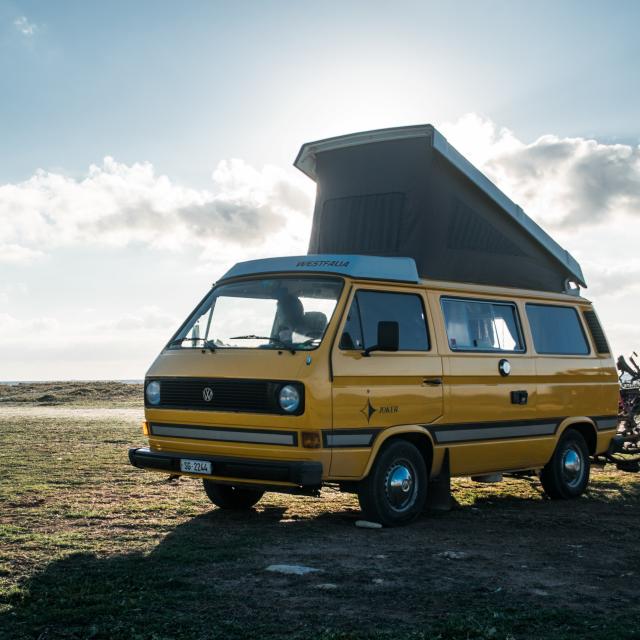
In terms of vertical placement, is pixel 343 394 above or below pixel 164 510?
above

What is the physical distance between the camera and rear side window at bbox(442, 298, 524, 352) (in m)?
9.86

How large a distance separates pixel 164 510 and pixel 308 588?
12.1 ft

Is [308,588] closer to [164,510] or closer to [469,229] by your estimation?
[164,510]

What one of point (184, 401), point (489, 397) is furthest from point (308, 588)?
point (489, 397)

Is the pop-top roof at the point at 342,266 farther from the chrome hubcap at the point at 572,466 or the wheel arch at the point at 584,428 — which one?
the chrome hubcap at the point at 572,466

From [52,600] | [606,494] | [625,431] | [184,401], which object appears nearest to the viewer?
[52,600]

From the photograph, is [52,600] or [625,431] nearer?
[52,600]

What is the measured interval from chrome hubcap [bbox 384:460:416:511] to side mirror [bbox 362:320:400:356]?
1166 millimetres

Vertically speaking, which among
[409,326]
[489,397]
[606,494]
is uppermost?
[409,326]

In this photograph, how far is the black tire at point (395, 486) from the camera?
8734 mm

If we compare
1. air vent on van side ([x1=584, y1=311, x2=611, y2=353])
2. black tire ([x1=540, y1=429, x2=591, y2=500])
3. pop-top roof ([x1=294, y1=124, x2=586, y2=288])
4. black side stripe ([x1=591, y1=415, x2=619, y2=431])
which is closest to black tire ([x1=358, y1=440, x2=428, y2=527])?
pop-top roof ([x1=294, y1=124, x2=586, y2=288])

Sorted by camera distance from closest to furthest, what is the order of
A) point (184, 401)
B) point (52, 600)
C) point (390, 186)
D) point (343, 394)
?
point (52, 600)
point (343, 394)
point (184, 401)
point (390, 186)

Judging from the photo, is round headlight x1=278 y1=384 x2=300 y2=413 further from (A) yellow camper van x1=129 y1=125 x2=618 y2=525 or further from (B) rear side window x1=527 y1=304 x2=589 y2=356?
(B) rear side window x1=527 y1=304 x2=589 y2=356

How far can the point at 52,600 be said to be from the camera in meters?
6.09
